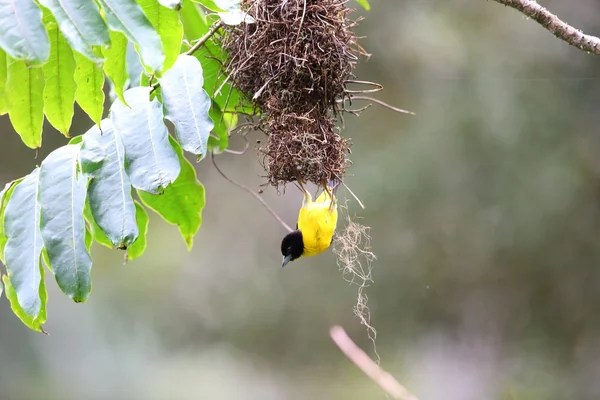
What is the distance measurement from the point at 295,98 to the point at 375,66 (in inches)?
83.9

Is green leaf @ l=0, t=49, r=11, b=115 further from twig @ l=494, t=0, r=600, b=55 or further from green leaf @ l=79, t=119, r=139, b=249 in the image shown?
twig @ l=494, t=0, r=600, b=55

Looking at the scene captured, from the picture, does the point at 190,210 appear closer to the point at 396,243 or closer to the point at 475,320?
the point at 396,243

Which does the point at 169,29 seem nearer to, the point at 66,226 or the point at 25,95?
the point at 25,95

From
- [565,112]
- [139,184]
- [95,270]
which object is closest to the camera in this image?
[139,184]

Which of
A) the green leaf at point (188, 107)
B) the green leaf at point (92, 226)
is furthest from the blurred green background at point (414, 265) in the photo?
the green leaf at point (188, 107)

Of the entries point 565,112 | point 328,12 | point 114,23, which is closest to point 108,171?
Answer: point 114,23

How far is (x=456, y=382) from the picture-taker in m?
3.62

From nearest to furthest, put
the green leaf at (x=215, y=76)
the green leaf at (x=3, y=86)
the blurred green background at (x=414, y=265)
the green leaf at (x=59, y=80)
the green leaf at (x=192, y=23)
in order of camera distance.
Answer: the green leaf at (x=3, y=86) < the green leaf at (x=59, y=80) < the green leaf at (x=215, y=76) < the green leaf at (x=192, y=23) < the blurred green background at (x=414, y=265)

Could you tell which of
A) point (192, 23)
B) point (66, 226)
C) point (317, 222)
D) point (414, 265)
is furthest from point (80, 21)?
point (414, 265)

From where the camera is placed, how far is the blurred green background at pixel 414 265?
3404mm

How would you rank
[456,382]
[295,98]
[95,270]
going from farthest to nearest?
[95,270], [456,382], [295,98]

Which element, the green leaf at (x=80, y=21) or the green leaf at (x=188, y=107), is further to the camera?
the green leaf at (x=188, y=107)

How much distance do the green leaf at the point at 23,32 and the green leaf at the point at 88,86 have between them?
0.36 meters

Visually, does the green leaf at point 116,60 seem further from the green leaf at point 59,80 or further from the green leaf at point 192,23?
the green leaf at point 192,23
